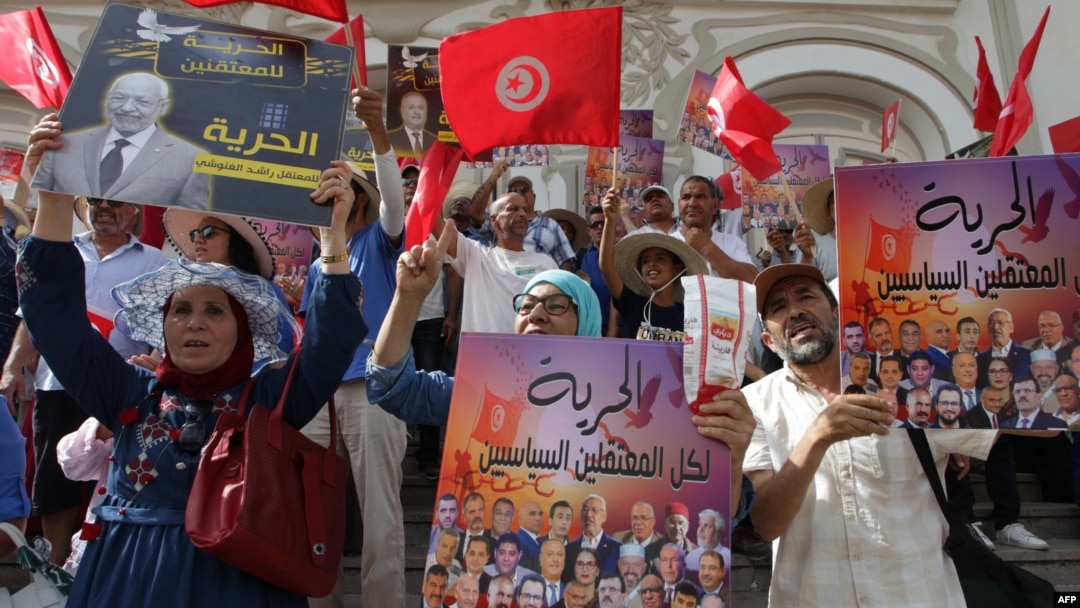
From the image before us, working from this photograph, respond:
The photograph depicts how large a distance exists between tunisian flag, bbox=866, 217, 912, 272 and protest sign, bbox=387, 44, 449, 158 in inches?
180

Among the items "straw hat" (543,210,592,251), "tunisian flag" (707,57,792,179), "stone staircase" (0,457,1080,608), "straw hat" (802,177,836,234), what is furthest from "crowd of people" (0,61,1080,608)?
"straw hat" (543,210,592,251)

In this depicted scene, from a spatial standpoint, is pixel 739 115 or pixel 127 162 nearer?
pixel 127 162

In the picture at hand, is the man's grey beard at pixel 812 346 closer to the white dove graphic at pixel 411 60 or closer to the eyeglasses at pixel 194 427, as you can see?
the eyeglasses at pixel 194 427

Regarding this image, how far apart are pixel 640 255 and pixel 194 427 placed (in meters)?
2.89

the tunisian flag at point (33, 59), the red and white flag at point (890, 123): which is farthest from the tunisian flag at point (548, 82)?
the red and white flag at point (890, 123)

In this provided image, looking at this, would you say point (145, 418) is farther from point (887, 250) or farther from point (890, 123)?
point (890, 123)

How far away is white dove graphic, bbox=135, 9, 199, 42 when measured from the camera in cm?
257

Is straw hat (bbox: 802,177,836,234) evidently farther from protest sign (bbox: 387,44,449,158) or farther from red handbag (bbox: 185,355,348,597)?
protest sign (bbox: 387,44,449,158)

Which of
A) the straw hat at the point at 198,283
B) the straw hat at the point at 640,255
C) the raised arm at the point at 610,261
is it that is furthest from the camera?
the raised arm at the point at 610,261

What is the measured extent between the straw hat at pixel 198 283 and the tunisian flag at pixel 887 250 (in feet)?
5.73

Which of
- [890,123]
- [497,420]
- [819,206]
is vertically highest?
[890,123]

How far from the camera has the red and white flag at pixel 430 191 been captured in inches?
112

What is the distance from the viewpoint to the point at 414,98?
253 inches

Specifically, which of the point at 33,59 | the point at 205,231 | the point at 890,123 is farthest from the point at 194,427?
the point at 890,123
